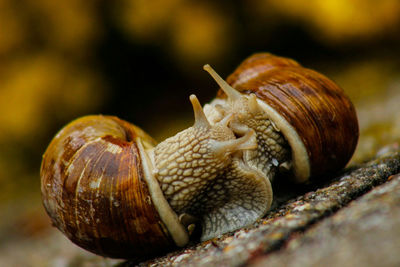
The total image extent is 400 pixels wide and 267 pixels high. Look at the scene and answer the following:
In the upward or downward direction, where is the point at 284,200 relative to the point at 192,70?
downward

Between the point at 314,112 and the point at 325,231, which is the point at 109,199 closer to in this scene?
the point at 325,231

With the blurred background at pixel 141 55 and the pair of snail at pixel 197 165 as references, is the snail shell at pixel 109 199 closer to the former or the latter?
the pair of snail at pixel 197 165

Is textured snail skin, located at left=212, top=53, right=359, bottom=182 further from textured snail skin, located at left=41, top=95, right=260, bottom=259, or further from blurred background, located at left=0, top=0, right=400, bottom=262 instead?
blurred background, located at left=0, top=0, right=400, bottom=262

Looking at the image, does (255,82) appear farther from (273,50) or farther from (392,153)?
(273,50)

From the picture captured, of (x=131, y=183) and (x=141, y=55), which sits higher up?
(x=141, y=55)

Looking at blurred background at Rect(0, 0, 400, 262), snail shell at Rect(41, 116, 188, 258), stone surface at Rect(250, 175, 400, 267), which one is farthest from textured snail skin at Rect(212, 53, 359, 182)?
blurred background at Rect(0, 0, 400, 262)

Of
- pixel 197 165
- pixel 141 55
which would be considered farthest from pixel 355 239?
pixel 141 55

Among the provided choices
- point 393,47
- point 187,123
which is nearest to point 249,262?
point 187,123
